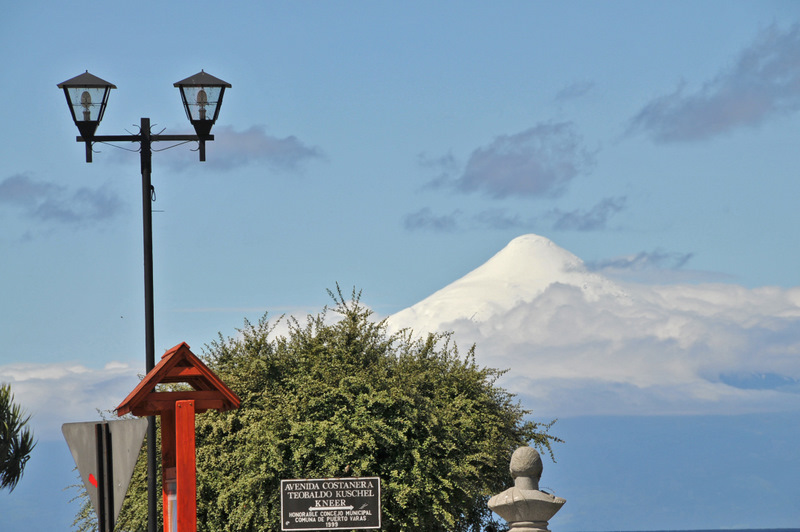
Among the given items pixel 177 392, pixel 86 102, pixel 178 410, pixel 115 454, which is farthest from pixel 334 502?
pixel 115 454

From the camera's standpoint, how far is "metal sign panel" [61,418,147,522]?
7562 mm

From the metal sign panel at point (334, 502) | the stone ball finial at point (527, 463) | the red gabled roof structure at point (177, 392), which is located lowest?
the metal sign panel at point (334, 502)

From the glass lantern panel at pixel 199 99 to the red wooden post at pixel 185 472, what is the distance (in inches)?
242

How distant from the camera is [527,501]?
36.0 ft

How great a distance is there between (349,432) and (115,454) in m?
15.8

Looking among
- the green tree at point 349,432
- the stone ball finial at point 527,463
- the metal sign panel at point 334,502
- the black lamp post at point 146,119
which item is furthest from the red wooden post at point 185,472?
the green tree at point 349,432

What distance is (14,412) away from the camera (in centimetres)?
3425

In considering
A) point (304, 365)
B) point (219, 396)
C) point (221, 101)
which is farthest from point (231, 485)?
point (219, 396)

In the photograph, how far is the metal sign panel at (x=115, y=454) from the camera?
7562mm

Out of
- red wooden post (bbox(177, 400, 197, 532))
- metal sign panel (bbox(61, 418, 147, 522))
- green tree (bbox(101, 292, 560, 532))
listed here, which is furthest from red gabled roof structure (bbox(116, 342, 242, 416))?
green tree (bbox(101, 292, 560, 532))

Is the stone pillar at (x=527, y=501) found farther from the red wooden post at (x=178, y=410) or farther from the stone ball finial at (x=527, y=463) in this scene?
the red wooden post at (x=178, y=410)

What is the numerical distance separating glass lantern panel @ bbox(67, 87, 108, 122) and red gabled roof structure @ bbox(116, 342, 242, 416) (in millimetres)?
5472

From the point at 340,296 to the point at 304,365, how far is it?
7.47 feet

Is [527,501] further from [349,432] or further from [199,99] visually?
[349,432]
